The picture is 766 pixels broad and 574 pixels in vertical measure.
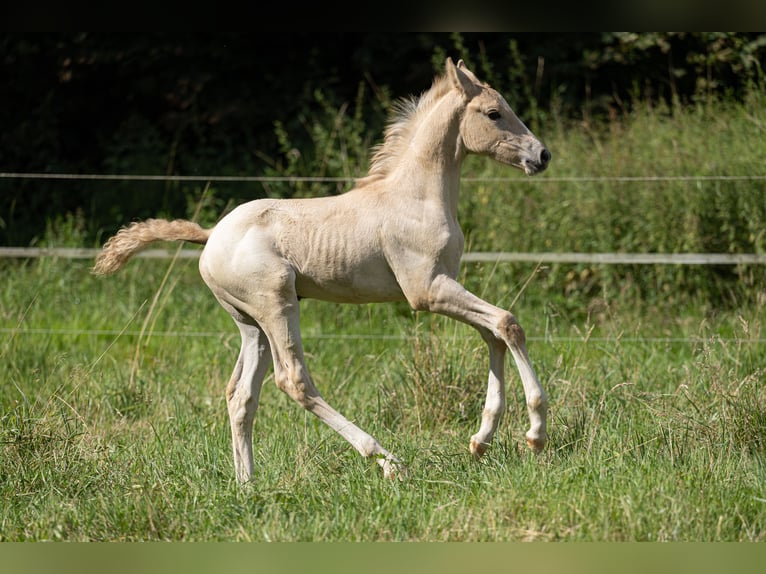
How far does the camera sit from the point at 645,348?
6531 mm

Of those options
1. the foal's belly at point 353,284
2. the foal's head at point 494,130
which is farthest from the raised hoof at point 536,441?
the foal's head at point 494,130

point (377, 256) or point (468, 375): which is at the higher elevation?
point (377, 256)

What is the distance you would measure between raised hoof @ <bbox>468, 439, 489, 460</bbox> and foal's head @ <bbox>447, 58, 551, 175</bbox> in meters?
1.27

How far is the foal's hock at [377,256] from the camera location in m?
4.28

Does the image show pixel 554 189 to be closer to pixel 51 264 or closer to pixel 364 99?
pixel 364 99

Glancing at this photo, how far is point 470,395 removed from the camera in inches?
213

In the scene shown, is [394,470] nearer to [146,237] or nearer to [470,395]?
[470,395]

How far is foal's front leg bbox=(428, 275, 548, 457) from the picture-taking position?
4.13m

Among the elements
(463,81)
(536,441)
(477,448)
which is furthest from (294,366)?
(463,81)

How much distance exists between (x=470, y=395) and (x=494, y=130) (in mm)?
1692

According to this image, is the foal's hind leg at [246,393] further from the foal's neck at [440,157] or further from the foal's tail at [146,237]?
the foal's neck at [440,157]

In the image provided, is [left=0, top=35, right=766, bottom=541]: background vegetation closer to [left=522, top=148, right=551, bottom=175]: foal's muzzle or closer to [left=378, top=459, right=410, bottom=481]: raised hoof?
[left=378, top=459, right=410, bottom=481]: raised hoof

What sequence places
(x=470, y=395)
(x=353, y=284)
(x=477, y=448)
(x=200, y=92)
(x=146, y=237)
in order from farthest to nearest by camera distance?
(x=200, y=92), (x=470, y=395), (x=146, y=237), (x=353, y=284), (x=477, y=448)

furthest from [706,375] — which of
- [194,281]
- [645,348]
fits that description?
[194,281]
